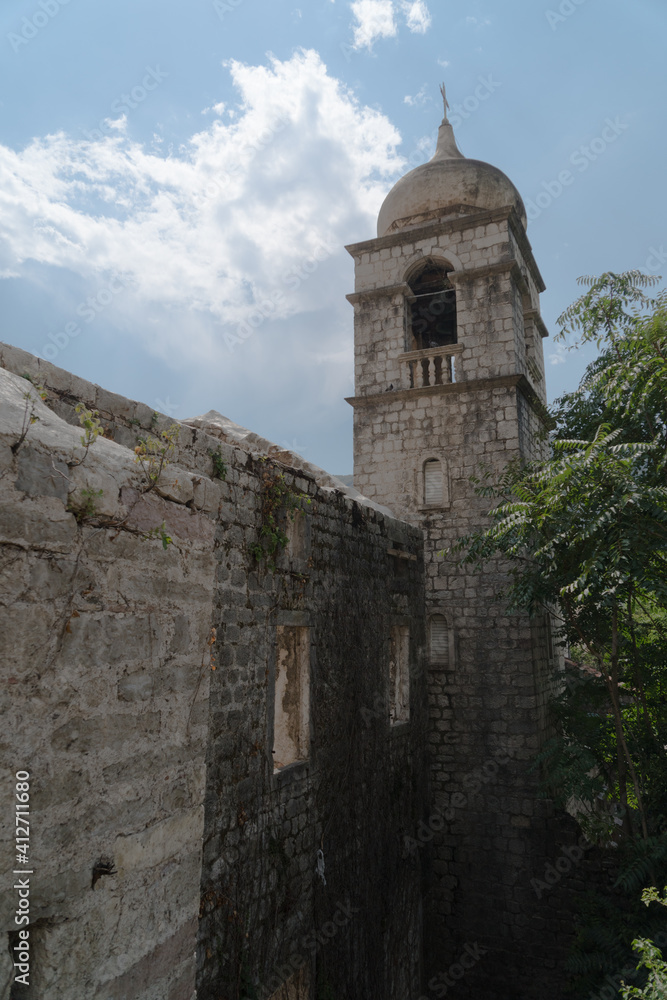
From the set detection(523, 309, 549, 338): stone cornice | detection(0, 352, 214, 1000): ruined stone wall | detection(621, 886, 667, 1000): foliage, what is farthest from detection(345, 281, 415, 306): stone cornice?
detection(0, 352, 214, 1000): ruined stone wall

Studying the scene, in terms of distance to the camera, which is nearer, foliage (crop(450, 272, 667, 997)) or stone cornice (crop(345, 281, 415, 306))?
foliage (crop(450, 272, 667, 997))

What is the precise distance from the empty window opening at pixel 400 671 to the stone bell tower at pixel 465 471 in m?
1.74

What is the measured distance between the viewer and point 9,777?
147 centimetres

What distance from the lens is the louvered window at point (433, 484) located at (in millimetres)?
10602

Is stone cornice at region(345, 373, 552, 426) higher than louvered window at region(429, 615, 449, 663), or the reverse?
stone cornice at region(345, 373, 552, 426)

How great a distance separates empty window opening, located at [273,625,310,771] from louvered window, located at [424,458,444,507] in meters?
5.34

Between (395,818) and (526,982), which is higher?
(395,818)

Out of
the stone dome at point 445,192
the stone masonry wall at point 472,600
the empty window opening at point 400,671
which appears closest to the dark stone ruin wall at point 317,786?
the empty window opening at point 400,671

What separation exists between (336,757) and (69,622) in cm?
498

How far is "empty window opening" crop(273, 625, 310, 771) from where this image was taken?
5.62 meters

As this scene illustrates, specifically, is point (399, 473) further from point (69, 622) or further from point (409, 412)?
point (69, 622)

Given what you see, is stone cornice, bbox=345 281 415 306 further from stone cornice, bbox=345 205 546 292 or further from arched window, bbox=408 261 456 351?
stone cornice, bbox=345 205 546 292

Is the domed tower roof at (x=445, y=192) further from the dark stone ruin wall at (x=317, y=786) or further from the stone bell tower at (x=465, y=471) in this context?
the dark stone ruin wall at (x=317, y=786)

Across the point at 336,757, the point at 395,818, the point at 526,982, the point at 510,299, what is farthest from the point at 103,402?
the point at 526,982
